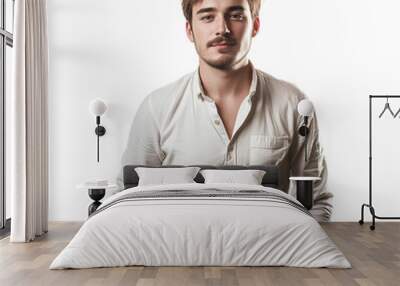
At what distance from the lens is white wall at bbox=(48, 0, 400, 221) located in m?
7.03

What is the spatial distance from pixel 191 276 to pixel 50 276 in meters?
0.98

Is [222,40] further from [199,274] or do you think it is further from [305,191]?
[199,274]

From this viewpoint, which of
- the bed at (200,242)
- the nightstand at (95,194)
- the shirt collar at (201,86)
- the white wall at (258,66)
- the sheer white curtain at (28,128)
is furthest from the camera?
the white wall at (258,66)

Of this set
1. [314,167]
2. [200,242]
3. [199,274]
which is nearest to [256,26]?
[314,167]

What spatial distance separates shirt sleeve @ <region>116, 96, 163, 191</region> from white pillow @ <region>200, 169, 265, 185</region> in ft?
2.71

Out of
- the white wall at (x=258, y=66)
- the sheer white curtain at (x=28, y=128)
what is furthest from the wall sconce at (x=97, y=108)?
the sheer white curtain at (x=28, y=128)

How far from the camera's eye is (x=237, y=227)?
14.4 ft

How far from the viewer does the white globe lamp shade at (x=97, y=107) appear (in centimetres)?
689

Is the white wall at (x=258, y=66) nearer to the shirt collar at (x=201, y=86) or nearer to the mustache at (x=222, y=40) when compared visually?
the shirt collar at (x=201, y=86)

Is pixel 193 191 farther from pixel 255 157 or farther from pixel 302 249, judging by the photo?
pixel 255 157

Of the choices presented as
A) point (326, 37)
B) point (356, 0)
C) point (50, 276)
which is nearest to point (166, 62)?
point (326, 37)

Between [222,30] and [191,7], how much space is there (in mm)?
516

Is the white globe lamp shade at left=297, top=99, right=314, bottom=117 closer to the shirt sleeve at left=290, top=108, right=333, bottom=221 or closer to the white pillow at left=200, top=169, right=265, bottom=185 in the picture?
the shirt sleeve at left=290, top=108, right=333, bottom=221

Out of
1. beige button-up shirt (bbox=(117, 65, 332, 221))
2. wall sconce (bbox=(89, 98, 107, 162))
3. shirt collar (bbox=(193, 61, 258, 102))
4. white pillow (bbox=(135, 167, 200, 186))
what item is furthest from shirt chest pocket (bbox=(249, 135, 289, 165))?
wall sconce (bbox=(89, 98, 107, 162))
